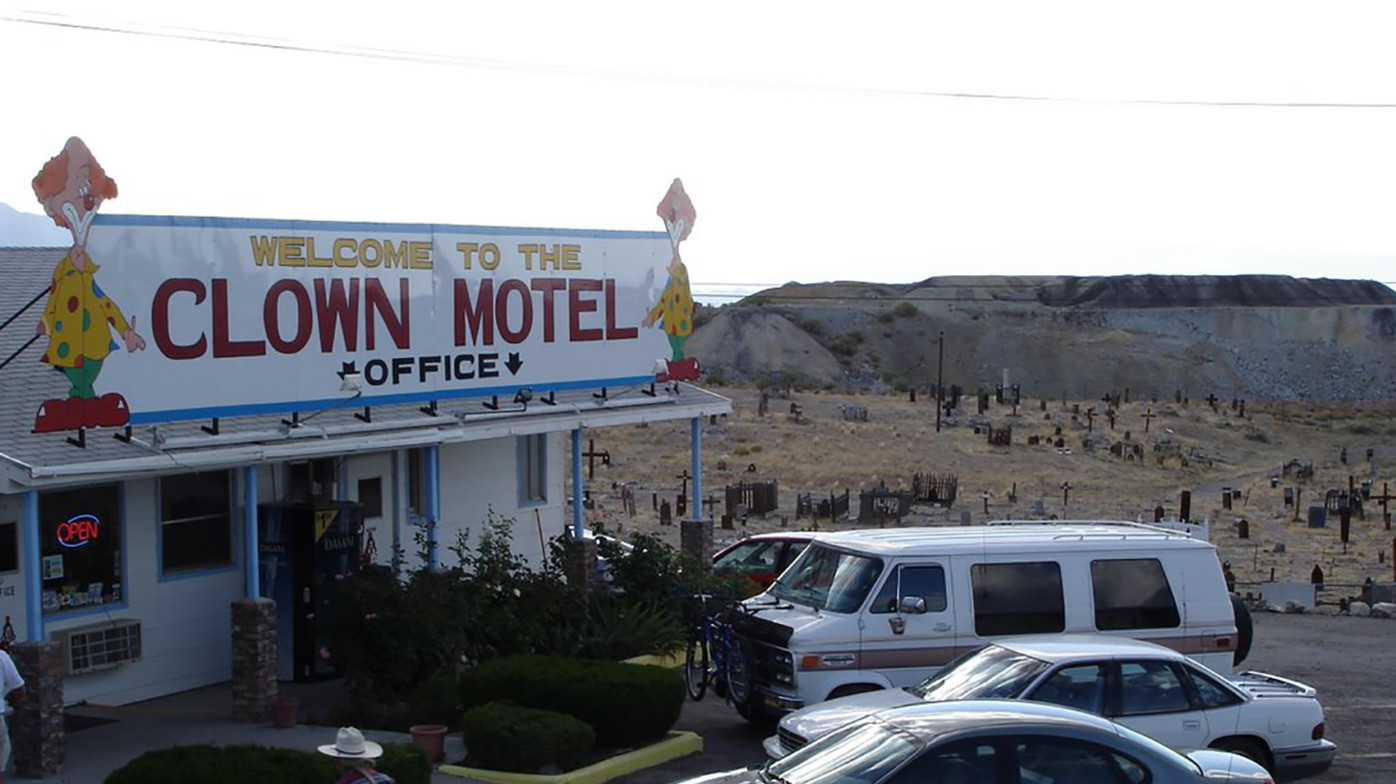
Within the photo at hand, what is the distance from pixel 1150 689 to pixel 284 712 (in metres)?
7.32

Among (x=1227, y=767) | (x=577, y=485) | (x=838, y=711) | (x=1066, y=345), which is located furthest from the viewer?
(x=1066, y=345)

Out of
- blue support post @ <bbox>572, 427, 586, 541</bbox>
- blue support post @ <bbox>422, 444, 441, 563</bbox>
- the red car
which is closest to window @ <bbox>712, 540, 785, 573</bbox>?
the red car

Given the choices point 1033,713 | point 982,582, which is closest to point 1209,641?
point 982,582

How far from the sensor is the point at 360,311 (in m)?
15.7

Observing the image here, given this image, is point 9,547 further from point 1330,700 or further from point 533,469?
point 1330,700

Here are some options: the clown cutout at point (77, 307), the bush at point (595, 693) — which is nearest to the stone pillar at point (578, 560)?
the bush at point (595, 693)

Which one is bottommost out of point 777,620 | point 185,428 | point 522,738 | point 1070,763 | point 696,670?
point 696,670

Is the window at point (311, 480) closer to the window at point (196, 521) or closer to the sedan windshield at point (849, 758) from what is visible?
the window at point (196, 521)

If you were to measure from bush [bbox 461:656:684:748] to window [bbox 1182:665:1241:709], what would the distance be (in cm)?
444

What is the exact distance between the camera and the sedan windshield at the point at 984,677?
37.4ft

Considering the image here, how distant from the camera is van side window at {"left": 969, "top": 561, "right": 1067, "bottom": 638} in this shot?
555 inches

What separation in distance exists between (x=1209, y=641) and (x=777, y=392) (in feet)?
188

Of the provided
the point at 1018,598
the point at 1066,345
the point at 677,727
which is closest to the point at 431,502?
the point at 677,727

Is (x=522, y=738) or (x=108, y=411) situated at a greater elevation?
(x=108, y=411)
